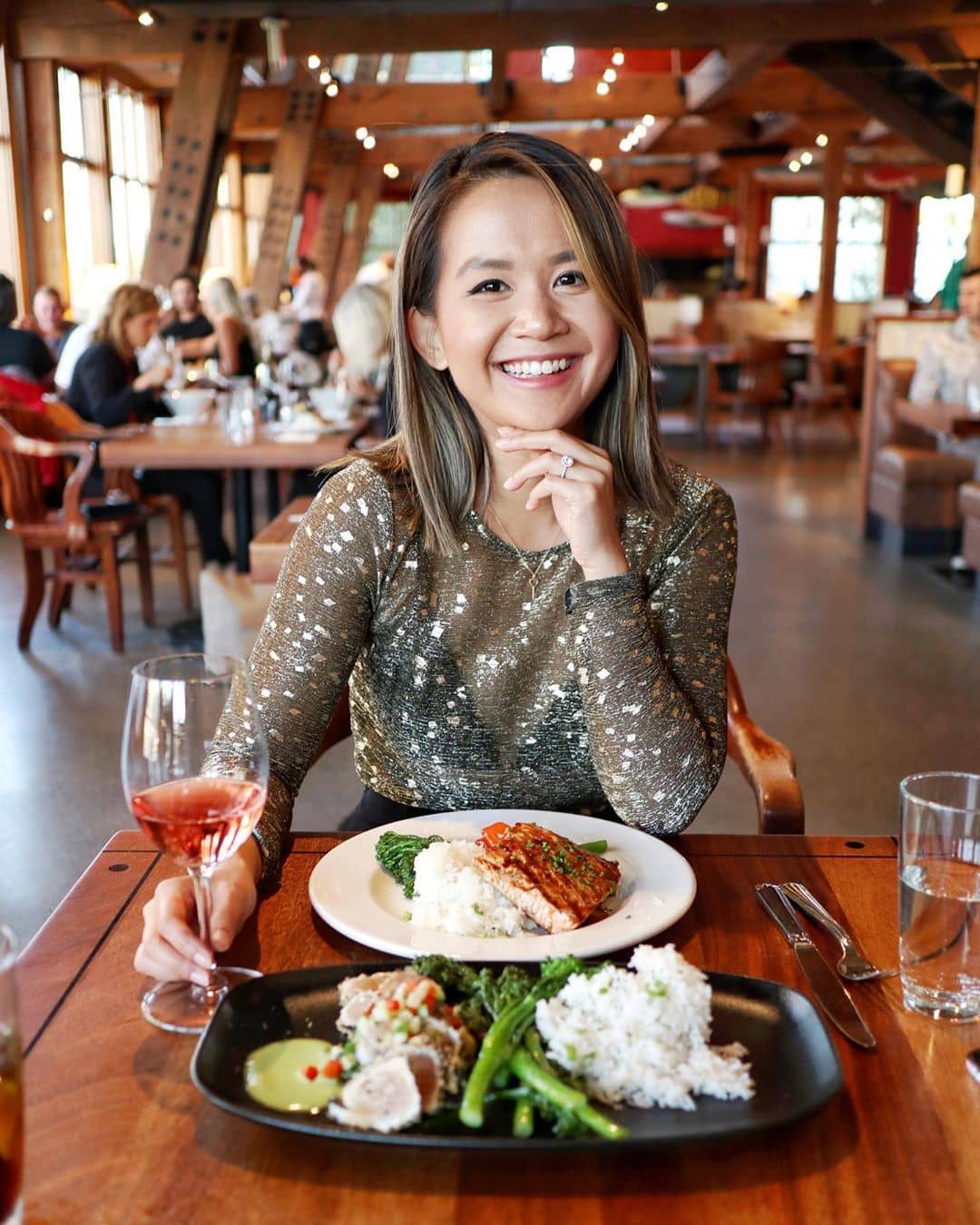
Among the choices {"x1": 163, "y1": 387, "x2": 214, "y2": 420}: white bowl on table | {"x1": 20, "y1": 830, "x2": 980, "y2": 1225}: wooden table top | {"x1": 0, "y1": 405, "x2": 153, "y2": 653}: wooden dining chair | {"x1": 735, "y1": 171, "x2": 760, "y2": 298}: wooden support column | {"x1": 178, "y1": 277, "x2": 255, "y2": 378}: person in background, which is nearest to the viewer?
{"x1": 20, "y1": 830, "x2": 980, "y2": 1225}: wooden table top

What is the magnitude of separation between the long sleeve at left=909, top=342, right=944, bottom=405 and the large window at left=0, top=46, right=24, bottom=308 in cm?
720

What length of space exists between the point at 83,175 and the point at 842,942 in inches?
512

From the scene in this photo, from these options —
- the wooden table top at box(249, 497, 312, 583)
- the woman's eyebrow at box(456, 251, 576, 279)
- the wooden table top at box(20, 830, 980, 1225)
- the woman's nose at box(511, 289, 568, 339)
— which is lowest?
the wooden table top at box(249, 497, 312, 583)

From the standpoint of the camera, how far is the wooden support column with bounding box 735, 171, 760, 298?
2034cm

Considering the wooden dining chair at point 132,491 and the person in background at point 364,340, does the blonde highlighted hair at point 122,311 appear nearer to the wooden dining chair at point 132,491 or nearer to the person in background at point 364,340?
the wooden dining chair at point 132,491

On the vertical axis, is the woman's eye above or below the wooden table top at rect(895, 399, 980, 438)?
above

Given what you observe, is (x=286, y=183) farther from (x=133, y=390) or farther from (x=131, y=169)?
(x=133, y=390)

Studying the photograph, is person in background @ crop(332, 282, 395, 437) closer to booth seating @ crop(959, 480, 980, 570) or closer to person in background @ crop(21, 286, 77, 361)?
booth seating @ crop(959, 480, 980, 570)

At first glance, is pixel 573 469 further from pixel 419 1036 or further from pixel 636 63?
pixel 636 63

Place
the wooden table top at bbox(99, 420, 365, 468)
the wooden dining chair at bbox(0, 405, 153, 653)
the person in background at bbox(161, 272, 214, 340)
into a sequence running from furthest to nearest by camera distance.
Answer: the person in background at bbox(161, 272, 214, 340) < the wooden dining chair at bbox(0, 405, 153, 653) < the wooden table top at bbox(99, 420, 365, 468)

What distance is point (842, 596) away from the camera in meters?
6.08

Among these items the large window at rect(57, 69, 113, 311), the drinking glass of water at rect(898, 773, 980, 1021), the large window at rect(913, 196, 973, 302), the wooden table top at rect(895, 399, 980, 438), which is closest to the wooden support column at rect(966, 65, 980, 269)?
the wooden table top at rect(895, 399, 980, 438)

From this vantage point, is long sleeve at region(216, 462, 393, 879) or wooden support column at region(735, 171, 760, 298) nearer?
long sleeve at region(216, 462, 393, 879)

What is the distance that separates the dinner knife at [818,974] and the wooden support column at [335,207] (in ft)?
54.4
